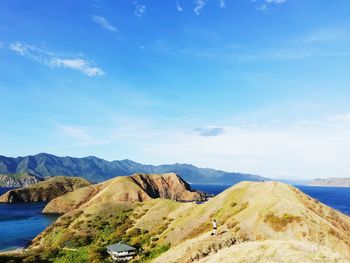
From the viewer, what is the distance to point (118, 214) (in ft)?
363

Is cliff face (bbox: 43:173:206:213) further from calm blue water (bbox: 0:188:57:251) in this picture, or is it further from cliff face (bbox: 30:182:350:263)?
cliff face (bbox: 30:182:350:263)

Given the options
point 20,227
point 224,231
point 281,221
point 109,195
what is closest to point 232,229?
point 224,231

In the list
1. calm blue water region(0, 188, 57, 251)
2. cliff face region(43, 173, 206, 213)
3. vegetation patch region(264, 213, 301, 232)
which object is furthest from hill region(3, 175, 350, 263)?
cliff face region(43, 173, 206, 213)

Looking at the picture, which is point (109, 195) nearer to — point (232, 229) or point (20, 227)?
point (20, 227)

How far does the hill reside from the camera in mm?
38719

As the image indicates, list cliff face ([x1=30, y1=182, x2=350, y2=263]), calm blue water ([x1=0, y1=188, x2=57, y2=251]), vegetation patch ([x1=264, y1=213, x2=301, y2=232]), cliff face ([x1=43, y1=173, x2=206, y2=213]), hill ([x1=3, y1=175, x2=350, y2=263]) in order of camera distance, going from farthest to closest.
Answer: cliff face ([x1=43, y1=173, x2=206, y2=213])
calm blue water ([x1=0, y1=188, x2=57, y2=251])
vegetation patch ([x1=264, y1=213, x2=301, y2=232])
hill ([x1=3, y1=175, x2=350, y2=263])
cliff face ([x1=30, y1=182, x2=350, y2=263])

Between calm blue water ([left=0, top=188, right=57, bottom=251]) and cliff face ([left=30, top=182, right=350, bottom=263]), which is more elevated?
cliff face ([left=30, top=182, right=350, bottom=263])

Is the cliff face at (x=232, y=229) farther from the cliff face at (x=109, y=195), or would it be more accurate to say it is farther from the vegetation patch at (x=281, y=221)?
the cliff face at (x=109, y=195)

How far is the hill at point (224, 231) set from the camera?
3872 cm

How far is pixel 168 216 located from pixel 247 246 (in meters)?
57.7

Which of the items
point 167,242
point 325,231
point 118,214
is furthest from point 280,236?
point 118,214

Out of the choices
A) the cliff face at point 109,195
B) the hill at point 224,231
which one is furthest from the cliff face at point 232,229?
the cliff face at point 109,195

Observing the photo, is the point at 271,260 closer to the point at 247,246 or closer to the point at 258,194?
the point at 247,246

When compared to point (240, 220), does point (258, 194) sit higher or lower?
higher
